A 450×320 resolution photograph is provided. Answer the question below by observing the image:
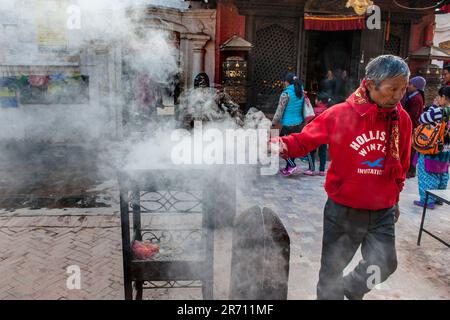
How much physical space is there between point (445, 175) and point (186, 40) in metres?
7.81

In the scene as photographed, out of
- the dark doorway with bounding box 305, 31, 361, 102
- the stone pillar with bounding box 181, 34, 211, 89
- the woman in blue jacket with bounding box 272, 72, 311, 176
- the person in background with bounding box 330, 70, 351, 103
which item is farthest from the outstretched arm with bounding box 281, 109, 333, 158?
the dark doorway with bounding box 305, 31, 361, 102

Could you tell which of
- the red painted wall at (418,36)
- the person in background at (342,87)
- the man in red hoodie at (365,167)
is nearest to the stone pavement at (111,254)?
the man in red hoodie at (365,167)

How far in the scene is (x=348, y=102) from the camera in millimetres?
2988

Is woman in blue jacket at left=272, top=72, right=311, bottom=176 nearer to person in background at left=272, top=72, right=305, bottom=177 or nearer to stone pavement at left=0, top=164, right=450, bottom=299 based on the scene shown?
person in background at left=272, top=72, right=305, bottom=177

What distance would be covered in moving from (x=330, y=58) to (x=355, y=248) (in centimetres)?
1195

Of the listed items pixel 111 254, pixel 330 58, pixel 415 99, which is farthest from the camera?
pixel 330 58

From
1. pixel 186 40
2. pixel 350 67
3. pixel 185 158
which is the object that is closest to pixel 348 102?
pixel 185 158

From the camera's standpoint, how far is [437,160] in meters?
5.95

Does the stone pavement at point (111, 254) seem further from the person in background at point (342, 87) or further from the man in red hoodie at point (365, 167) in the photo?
the person in background at point (342, 87)

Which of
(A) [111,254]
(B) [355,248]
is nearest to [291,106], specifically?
(A) [111,254]

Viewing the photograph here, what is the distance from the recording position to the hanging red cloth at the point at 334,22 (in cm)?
1093

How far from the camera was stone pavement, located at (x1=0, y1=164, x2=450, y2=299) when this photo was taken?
154 inches

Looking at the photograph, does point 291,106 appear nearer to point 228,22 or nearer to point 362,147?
point 228,22

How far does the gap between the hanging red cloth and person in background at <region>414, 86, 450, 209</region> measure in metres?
5.97
